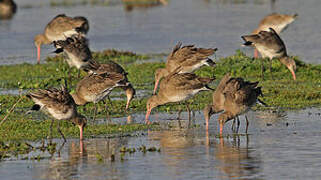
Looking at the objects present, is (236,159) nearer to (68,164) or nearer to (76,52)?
(68,164)

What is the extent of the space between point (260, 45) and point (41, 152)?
32.3 ft

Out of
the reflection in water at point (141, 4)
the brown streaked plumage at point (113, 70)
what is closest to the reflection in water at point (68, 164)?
the brown streaked plumage at point (113, 70)

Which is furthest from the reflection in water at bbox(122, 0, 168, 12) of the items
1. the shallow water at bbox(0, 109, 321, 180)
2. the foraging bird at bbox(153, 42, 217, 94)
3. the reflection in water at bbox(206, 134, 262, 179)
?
the reflection in water at bbox(206, 134, 262, 179)

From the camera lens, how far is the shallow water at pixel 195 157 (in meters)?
10.4

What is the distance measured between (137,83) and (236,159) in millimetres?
8521

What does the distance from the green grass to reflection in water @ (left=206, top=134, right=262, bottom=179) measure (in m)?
2.16

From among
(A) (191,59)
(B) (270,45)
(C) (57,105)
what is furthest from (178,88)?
(B) (270,45)

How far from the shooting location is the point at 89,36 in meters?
32.2

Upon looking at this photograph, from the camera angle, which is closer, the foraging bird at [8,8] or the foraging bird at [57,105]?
the foraging bird at [57,105]

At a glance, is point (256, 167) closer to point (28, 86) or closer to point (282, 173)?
point (282, 173)

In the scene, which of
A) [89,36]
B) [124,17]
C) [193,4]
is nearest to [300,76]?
[89,36]

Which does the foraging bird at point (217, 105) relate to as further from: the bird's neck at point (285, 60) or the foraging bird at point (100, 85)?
the bird's neck at point (285, 60)

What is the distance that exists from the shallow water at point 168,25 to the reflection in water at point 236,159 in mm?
11443

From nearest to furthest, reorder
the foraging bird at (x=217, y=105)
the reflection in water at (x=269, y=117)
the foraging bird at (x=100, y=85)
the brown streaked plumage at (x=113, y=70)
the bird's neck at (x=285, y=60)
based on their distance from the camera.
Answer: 1. the foraging bird at (x=217, y=105)
2. the reflection in water at (x=269, y=117)
3. the foraging bird at (x=100, y=85)
4. the brown streaked plumage at (x=113, y=70)
5. the bird's neck at (x=285, y=60)
